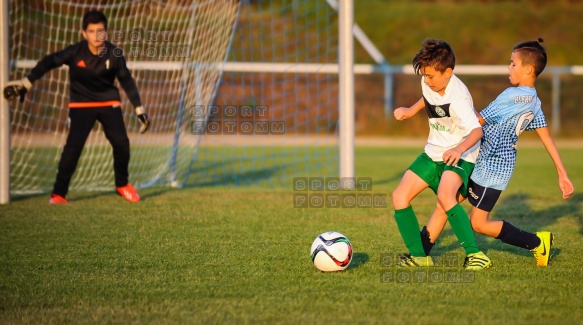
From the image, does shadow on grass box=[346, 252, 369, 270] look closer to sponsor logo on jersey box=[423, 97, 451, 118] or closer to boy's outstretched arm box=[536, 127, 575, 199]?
sponsor logo on jersey box=[423, 97, 451, 118]

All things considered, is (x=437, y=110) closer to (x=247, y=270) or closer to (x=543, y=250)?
(x=543, y=250)

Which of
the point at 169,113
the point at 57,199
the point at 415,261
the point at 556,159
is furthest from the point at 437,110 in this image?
the point at 169,113

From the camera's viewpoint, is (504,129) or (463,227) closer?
(463,227)

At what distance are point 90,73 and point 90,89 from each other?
0.19 m

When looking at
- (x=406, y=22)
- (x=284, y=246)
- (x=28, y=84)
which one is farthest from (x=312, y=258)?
(x=406, y=22)

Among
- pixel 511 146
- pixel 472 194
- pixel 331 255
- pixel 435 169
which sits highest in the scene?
pixel 511 146

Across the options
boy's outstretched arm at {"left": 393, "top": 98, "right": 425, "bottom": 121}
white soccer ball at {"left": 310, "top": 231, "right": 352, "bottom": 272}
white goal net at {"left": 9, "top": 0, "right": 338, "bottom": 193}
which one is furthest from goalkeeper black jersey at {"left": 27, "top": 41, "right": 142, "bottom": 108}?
white soccer ball at {"left": 310, "top": 231, "right": 352, "bottom": 272}

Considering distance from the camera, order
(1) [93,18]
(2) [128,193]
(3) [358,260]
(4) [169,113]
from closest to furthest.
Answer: (3) [358,260] < (1) [93,18] < (2) [128,193] < (4) [169,113]

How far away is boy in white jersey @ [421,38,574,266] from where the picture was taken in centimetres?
500

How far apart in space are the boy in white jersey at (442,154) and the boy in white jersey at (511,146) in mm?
113

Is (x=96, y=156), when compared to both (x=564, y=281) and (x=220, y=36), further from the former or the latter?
(x=564, y=281)

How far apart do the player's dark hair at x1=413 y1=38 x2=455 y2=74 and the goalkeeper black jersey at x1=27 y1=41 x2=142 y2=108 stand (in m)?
3.85

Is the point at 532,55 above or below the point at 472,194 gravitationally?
above

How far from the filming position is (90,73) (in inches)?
302
